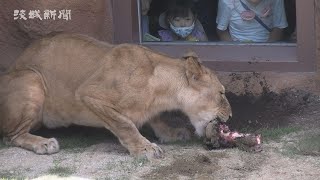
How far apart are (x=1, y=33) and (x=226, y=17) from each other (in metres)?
2.41

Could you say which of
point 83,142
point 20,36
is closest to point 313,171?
point 83,142

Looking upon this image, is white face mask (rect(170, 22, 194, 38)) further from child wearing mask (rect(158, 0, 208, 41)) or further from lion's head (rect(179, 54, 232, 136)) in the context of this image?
lion's head (rect(179, 54, 232, 136))

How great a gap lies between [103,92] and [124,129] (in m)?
0.37

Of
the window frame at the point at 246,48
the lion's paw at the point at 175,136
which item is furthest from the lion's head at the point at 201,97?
the window frame at the point at 246,48

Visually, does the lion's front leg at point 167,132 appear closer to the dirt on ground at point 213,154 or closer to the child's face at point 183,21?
the dirt on ground at point 213,154

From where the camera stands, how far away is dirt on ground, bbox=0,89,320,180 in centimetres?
598

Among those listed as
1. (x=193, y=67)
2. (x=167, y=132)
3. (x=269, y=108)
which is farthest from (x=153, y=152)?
(x=269, y=108)

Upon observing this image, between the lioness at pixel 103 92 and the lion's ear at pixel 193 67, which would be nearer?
the lioness at pixel 103 92

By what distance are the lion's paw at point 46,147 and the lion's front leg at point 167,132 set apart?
921 millimetres

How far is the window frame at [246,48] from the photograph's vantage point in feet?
24.2

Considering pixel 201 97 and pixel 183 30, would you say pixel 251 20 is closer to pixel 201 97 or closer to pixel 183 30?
pixel 183 30

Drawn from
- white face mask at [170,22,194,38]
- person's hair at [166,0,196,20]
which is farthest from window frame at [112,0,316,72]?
person's hair at [166,0,196,20]

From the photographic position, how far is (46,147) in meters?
6.67

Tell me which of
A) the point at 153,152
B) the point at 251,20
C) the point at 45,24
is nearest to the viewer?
the point at 153,152
